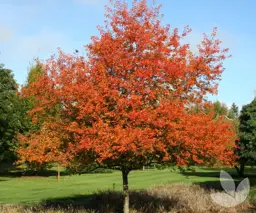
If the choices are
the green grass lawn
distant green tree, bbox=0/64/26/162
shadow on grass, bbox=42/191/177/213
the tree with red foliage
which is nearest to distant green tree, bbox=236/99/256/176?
the green grass lawn

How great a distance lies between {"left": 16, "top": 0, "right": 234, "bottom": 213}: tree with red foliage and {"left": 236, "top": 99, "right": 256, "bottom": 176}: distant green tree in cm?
1483

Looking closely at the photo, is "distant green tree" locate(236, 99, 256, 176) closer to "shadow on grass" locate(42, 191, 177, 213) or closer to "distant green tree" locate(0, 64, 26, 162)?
"shadow on grass" locate(42, 191, 177, 213)

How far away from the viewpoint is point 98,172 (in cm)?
4850

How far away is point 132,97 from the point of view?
11078 mm

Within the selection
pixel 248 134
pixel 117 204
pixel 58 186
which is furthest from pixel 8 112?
pixel 248 134

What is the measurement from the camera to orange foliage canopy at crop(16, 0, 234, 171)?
440 inches

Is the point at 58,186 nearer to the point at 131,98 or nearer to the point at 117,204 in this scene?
the point at 117,204

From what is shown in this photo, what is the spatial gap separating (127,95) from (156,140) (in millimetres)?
1800

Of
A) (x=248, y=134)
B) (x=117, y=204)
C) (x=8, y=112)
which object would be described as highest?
(x=8, y=112)

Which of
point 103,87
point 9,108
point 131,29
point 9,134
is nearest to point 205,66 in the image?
point 131,29

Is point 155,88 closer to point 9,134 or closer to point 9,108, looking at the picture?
point 9,108

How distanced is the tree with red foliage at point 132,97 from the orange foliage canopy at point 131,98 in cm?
3

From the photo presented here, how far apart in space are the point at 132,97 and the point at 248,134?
20540 mm

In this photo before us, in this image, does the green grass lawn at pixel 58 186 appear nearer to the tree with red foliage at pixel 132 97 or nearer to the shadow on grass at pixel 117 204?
the shadow on grass at pixel 117 204
